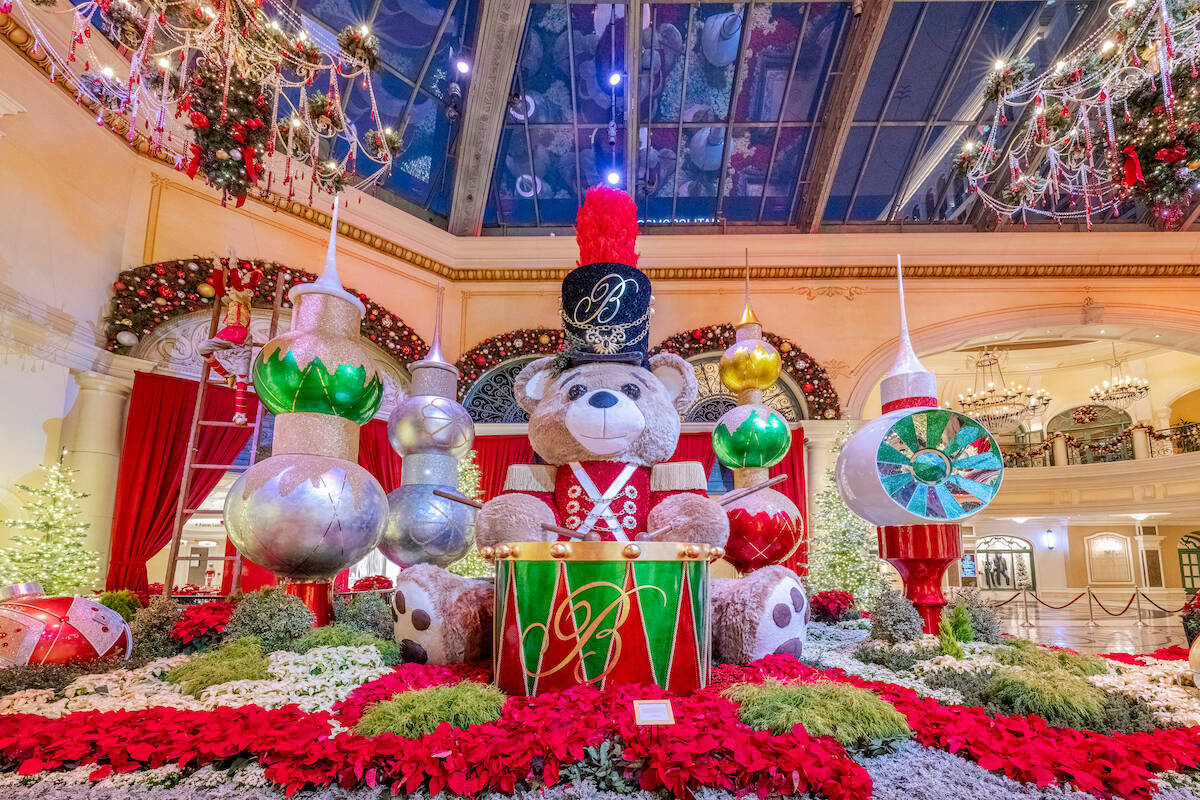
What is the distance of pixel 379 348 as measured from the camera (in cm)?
778

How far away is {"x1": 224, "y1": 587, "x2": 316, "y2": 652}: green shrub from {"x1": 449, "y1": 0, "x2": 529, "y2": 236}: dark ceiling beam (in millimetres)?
6723

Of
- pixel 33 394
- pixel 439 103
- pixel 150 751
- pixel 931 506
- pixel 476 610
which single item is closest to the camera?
pixel 150 751

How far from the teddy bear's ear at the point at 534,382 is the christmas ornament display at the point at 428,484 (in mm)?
480

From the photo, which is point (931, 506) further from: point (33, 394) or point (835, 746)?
point (33, 394)

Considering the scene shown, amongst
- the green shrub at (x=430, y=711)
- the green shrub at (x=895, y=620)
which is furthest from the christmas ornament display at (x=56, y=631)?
the green shrub at (x=895, y=620)

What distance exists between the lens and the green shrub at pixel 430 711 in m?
1.82

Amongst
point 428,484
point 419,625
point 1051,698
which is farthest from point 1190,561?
point 419,625

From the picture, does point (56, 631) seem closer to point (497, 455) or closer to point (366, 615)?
point (366, 615)

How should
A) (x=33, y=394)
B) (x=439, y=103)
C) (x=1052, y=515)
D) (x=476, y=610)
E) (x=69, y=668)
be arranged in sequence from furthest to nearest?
(x=1052, y=515) → (x=439, y=103) → (x=33, y=394) → (x=476, y=610) → (x=69, y=668)

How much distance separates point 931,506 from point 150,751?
2.55 metres

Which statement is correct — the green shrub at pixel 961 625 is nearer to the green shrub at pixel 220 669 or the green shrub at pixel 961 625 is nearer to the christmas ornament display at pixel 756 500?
the christmas ornament display at pixel 756 500

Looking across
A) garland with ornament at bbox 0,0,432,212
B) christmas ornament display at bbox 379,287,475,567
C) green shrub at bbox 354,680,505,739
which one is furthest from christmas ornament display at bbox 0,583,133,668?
garland with ornament at bbox 0,0,432,212

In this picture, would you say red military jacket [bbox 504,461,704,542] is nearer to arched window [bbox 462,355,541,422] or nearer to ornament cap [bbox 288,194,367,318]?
ornament cap [bbox 288,194,367,318]

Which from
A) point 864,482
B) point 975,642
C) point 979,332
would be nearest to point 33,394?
point 864,482
